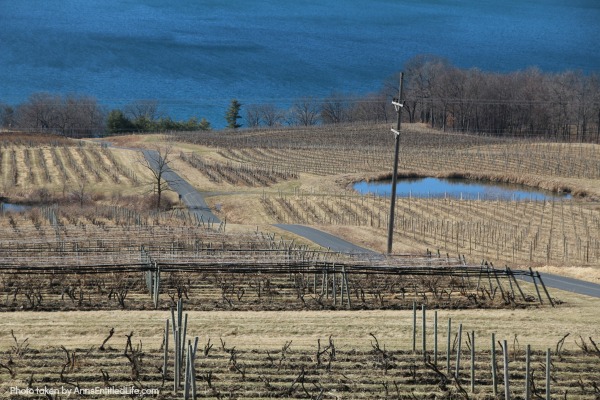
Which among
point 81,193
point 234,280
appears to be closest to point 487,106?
point 81,193

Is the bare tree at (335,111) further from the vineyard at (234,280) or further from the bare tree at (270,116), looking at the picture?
the vineyard at (234,280)

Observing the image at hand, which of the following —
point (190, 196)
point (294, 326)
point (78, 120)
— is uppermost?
point (294, 326)

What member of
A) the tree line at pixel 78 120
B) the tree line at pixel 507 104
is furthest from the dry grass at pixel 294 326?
the tree line at pixel 507 104

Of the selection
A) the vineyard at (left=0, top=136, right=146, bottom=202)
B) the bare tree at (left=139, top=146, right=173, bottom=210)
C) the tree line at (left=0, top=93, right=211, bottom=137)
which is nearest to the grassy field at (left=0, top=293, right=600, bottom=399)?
the bare tree at (left=139, top=146, right=173, bottom=210)

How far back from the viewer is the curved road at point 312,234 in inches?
1219

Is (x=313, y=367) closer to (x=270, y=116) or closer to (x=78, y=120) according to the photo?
(x=78, y=120)

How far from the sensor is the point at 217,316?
958 inches

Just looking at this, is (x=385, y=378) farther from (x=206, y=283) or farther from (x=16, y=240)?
(x=16, y=240)

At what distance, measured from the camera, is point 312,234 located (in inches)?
1714

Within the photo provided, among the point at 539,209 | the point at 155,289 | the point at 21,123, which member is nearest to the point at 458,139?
the point at 539,209

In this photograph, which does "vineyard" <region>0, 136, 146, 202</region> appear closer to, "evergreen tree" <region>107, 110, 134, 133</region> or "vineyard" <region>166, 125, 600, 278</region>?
"vineyard" <region>166, 125, 600, 278</region>

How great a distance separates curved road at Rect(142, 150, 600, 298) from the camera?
30969mm

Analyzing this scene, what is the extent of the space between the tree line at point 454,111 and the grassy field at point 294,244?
17.3 meters

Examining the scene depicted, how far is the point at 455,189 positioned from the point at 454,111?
162 ft
